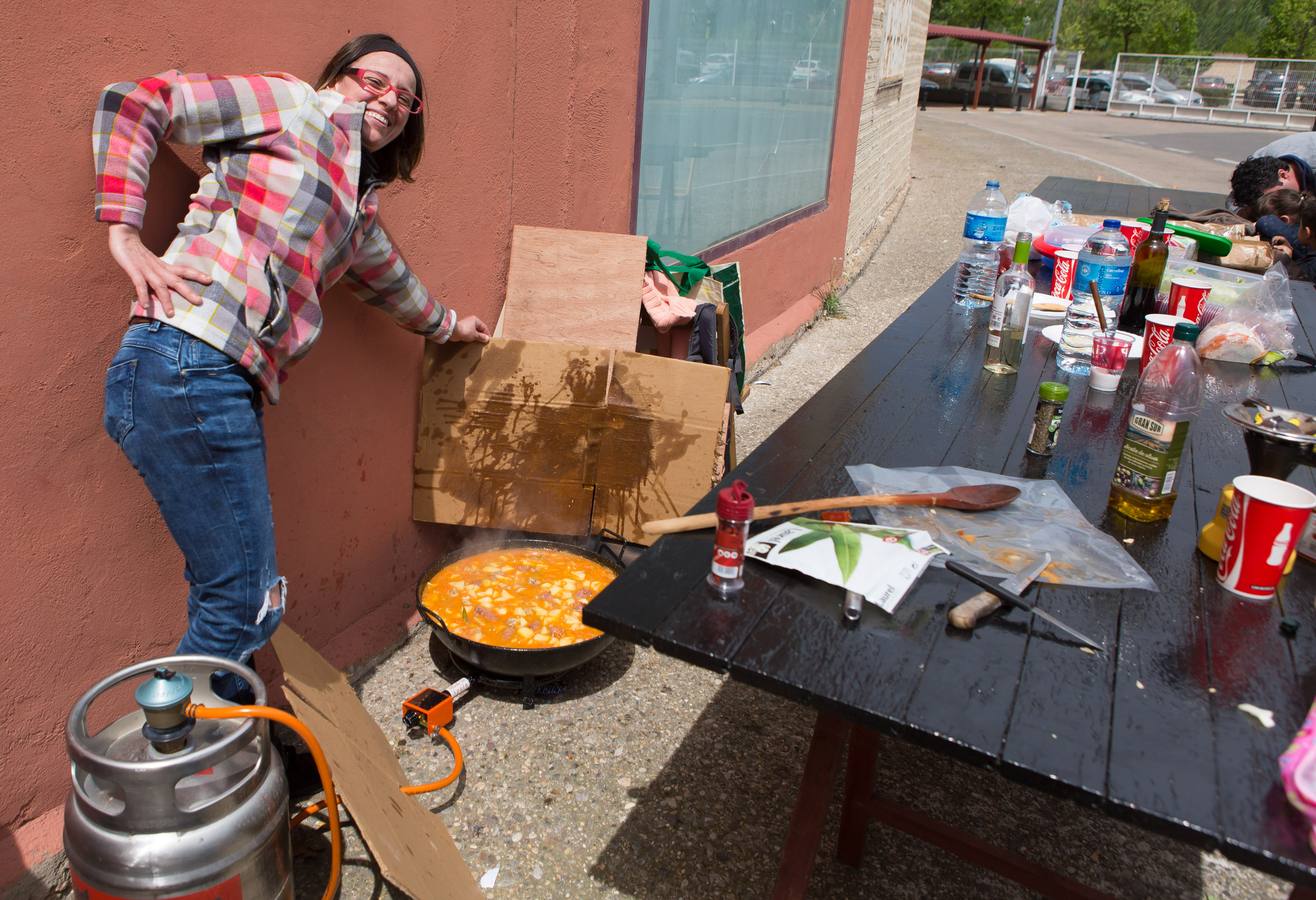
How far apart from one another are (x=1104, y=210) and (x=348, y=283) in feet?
18.2

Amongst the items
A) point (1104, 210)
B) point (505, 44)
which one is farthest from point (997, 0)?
point (505, 44)

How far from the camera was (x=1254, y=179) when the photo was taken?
6820mm

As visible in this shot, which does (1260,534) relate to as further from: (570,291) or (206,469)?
(570,291)

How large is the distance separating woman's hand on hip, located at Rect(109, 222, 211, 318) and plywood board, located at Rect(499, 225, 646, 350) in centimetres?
165

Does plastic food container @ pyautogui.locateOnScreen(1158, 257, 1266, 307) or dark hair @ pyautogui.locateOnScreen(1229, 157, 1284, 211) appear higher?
dark hair @ pyautogui.locateOnScreen(1229, 157, 1284, 211)

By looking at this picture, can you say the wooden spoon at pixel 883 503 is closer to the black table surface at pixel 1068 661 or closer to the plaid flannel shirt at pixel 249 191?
the black table surface at pixel 1068 661

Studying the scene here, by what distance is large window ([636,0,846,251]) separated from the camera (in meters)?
4.93

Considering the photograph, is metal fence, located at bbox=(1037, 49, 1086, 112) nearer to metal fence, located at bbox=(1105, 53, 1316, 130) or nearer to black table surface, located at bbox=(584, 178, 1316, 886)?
metal fence, located at bbox=(1105, 53, 1316, 130)

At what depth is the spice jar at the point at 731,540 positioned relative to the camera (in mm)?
1712

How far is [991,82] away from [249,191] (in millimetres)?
41264

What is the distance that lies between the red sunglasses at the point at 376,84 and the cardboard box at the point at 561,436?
1.10 metres

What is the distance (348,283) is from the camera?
290cm

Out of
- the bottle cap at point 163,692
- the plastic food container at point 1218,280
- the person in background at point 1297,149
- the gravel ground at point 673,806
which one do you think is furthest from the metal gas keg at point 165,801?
the person in background at point 1297,149

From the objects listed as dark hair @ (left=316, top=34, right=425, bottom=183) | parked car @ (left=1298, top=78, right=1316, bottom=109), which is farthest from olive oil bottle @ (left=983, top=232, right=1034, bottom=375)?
parked car @ (left=1298, top=78, right=1316, bottom=109)
